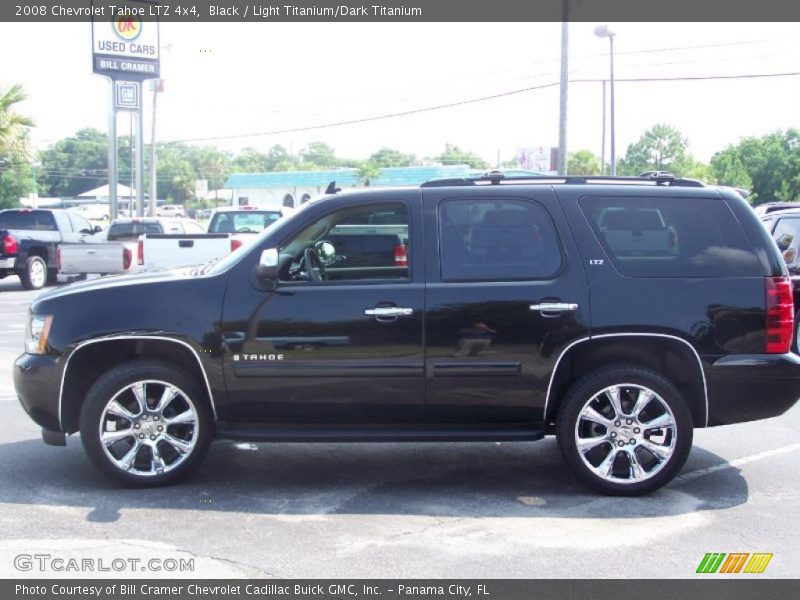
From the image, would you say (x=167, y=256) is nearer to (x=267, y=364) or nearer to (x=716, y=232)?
(x=267, y=364)

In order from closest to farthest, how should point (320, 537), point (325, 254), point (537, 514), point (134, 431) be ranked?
point (320, 537), point (537, 514), point (134, 431), point (325, 254)

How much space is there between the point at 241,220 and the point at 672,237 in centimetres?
1279

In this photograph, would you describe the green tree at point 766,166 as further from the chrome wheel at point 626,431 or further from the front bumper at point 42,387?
the front bumper at point 42,387

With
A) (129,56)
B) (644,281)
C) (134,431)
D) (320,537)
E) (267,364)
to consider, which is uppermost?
(129,56)

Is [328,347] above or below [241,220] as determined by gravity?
below

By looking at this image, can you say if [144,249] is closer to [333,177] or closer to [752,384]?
[752,384]

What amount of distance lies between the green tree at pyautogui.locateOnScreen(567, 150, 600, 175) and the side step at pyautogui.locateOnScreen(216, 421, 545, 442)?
184ft

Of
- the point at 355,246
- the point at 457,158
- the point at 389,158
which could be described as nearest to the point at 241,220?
the point at 355,246

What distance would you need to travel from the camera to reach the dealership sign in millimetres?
→ 29047

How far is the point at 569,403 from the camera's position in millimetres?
5715

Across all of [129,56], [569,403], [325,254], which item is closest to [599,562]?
[569,403]

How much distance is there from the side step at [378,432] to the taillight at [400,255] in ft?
3.37

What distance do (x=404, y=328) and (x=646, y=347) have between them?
157cm

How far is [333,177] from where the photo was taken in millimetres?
57969
